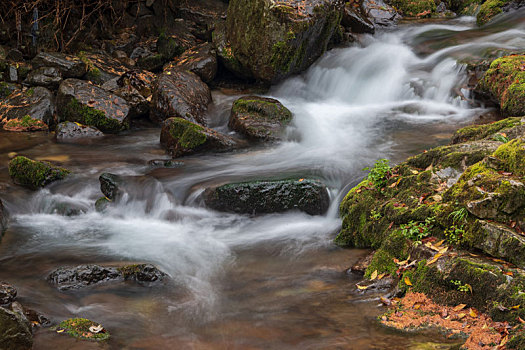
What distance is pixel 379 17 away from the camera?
51.5ft

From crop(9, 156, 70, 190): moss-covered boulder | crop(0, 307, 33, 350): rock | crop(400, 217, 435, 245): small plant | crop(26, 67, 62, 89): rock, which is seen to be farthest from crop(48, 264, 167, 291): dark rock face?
crop(26, 67, 62, 89): rock

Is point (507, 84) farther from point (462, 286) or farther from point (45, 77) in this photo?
point (45, 77)

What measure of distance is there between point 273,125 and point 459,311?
6.67 meters

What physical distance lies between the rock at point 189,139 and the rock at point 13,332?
234 inches

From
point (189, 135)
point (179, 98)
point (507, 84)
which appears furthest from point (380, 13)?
point (189, 135)

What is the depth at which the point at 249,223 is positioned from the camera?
263 inches

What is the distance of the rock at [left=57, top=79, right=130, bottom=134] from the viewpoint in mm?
10453

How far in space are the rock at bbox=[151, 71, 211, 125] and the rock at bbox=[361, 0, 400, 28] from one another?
7161mm

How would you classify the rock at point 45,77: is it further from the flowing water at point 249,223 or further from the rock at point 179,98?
the rock at point 179,98

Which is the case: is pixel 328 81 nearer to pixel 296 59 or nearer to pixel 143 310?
pixel 296 59

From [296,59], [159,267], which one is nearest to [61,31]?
[296,59]

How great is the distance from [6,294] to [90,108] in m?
7.06

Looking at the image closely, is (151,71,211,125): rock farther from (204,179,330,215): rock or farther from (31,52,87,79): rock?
(204,179,330,215): rock

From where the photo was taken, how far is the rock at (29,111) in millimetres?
10539
